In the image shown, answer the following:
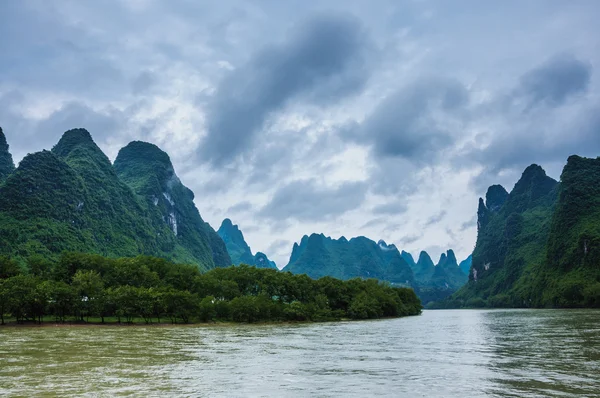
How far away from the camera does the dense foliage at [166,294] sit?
7262 centimetres

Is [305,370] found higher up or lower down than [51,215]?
lower down

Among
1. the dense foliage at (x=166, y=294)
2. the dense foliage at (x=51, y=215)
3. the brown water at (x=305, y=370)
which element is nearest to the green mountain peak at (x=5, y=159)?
the dense foliage at (x=51, y=215)

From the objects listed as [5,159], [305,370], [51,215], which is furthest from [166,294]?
[5,159]

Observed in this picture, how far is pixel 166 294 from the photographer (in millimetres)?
78688

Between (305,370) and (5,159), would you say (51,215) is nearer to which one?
(5,159)

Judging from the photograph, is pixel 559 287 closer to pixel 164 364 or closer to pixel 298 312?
pixel 298 312

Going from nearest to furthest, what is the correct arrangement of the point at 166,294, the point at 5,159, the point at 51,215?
the point at 166,294 → the point at 51,215 → the point at 5,159

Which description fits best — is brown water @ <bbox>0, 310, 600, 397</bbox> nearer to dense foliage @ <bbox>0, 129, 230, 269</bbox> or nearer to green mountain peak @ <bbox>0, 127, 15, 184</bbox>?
dense foliage @ <bbox>0, 129, 230, 269</bbox>

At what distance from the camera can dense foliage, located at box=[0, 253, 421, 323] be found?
72.6m

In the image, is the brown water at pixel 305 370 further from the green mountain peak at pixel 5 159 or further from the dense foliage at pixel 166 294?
the green mountain peak at pixel 5 159

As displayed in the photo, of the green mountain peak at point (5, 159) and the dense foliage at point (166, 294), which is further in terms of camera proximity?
the green mountain peak at point (5, 159)

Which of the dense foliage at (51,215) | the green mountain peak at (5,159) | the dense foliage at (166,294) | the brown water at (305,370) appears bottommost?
the brown water at (305,370)

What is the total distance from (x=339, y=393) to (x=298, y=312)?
7603 cm

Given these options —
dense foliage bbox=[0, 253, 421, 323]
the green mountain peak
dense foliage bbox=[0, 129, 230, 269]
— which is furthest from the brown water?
the green mountain peak
